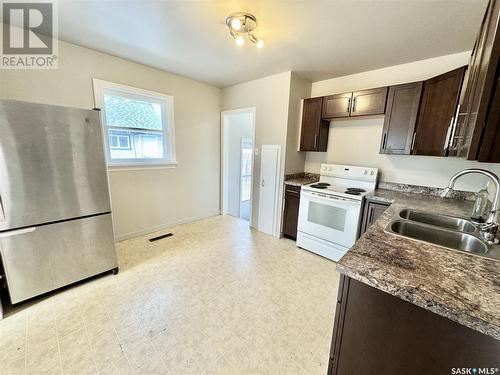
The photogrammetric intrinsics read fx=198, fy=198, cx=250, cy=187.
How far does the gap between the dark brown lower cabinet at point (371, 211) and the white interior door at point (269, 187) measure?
134cm

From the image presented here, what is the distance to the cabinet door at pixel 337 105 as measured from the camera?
2.76 metres

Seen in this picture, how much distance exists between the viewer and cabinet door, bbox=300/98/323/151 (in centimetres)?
305

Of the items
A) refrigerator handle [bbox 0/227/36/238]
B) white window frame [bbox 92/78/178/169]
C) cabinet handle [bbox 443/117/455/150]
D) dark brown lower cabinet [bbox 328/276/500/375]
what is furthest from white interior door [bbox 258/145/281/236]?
refrigerator handle [bbox 0/227/36/238]

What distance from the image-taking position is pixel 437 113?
2.13 metres

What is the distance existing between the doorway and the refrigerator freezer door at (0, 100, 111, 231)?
2.40 metres

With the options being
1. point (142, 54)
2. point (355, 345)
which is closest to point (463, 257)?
point (355, 345)

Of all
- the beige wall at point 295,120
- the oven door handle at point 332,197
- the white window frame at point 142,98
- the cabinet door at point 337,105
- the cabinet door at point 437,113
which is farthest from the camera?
the beige wall at point 295,120

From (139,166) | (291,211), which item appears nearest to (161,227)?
(139,166)

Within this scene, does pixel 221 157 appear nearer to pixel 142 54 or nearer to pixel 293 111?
pixel 293 111

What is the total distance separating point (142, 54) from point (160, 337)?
3143mm

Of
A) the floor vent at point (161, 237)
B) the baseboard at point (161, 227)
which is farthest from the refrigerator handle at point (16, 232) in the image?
the floor vent at point (161, 237)


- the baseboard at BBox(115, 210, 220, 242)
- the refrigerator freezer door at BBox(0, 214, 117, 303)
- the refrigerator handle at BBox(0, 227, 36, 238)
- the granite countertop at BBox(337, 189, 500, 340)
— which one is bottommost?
the baseboard at BBox(115, 210, 220, 242)

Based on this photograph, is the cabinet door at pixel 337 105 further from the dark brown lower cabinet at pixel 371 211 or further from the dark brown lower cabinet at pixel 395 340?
the dark brown lower cabinet at pixel 395 340

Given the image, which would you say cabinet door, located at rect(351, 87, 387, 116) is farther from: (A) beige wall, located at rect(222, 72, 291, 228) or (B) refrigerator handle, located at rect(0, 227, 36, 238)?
(B) refrigerator handle, located at rect(0, 227, 36, 238)
